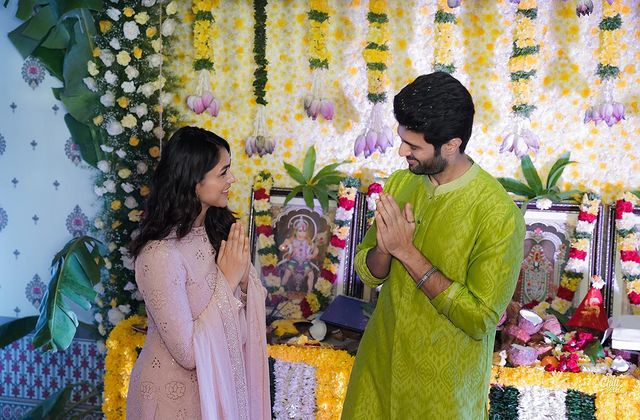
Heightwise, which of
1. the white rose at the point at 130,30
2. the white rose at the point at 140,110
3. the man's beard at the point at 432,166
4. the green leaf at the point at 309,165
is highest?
the white rose at the point at 130,30

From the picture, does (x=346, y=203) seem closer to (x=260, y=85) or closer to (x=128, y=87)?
(x=260, y=85)

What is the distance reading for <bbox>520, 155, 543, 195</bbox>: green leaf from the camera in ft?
13.9

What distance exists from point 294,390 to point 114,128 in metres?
1.80

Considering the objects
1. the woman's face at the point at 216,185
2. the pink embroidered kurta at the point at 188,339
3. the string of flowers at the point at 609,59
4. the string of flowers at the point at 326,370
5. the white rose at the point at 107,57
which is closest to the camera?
the pink embroidered kurta at the point at 188,339

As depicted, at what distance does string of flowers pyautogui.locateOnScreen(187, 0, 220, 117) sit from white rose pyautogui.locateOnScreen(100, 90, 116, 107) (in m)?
0.43

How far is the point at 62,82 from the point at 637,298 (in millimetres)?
3582

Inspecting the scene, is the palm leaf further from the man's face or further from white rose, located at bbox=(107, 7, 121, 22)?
the man's face

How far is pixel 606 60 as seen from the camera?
4.00 meters

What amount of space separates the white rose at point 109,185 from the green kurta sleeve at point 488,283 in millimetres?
2834

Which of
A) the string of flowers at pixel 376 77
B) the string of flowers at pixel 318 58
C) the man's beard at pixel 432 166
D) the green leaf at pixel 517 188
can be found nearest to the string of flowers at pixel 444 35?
the string of flowers at pixel 376 77

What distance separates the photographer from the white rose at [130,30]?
431 cm

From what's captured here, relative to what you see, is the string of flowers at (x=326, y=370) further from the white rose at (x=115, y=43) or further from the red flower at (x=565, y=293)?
the white rose at (x=115, y=43)

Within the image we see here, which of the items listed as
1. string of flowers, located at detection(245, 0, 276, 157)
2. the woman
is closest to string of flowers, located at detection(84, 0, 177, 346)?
string of flowers, located at detection(245, 0, 276, 157)

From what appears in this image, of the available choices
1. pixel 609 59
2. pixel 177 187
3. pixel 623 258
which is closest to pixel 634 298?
pixel 623 258
